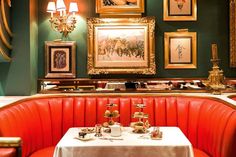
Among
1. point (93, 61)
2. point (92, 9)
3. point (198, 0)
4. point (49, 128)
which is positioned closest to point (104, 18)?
point (92, 9)

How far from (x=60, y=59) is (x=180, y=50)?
1.83m

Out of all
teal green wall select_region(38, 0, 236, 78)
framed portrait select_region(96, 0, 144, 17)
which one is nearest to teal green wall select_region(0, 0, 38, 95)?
teal green wall select_region(38, 0, 236, 78)

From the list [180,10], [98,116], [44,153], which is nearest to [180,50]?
[180,10]

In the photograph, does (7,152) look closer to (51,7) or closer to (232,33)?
(51,7)

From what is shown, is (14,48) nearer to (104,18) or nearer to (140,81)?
(104,18)

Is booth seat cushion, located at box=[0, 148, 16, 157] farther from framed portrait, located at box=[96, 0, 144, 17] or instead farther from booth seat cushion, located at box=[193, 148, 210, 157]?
framed portrait, located at box=[96, 0, 144, 17]

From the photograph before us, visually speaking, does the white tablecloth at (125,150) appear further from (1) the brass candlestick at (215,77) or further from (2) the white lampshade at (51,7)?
(2) the white lampshade at (51,7)

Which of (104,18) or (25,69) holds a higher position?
(104,18)

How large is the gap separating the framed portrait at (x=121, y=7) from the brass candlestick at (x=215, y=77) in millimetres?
1234

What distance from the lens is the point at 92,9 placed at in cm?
536

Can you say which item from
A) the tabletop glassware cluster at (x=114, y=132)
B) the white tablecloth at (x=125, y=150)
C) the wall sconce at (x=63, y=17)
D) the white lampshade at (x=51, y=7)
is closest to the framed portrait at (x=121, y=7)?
the wall sconce at (x=63, y=17)

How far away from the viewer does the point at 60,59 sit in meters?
5.36

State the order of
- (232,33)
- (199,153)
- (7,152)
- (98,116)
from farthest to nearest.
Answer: (232,33) → (98,116) → (199,153) → (7,152)

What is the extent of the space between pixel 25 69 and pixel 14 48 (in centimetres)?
33
